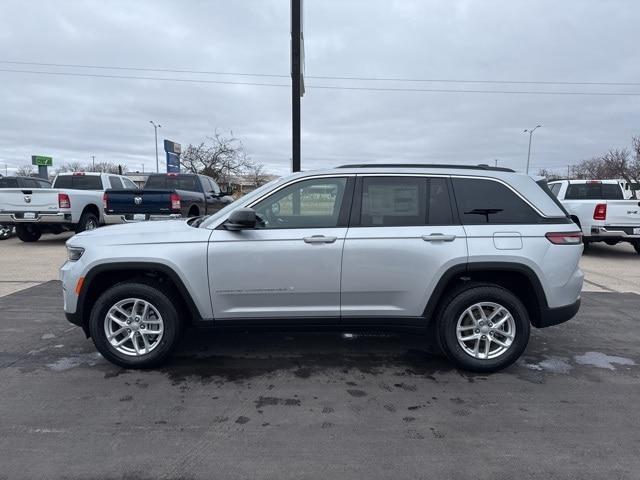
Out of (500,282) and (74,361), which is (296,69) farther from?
(74,361)

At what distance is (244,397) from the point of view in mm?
3531

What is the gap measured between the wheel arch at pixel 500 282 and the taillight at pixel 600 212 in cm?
768

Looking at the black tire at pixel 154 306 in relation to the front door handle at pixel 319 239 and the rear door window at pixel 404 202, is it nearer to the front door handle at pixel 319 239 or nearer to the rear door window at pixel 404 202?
the front door handle at pixel 319 239

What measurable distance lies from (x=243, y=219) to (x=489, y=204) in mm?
2159

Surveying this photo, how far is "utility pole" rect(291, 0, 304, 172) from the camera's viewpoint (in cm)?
859

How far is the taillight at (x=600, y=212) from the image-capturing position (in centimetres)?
Result: 1014

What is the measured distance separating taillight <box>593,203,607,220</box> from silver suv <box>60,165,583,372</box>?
7.46 m

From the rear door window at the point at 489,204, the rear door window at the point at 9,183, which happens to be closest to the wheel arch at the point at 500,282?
the rear door window at the point at 489,204

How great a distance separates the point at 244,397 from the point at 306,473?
104 centimetres

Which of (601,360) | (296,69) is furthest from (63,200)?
(601,360)

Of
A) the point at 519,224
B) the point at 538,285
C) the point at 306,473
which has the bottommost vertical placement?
the point at 306,473

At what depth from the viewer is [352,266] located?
3.82 metres

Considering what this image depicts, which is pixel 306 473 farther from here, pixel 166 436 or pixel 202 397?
pixel 202 397

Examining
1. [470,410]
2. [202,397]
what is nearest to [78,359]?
[202,397]
